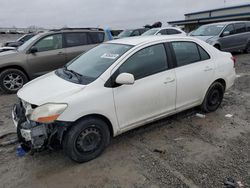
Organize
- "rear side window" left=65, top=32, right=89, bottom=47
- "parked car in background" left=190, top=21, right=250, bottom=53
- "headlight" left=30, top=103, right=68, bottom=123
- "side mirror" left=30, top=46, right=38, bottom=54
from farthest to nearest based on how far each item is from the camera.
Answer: "parked car in background" left=190, top=21, right=250, bottom=53
"rear side window" left=65, top=32, right=89, bottom=47
"side mirror" left=30, top=46, right=38, bottom=54
"headlight" left=30, top=103, right=68, bottom=123

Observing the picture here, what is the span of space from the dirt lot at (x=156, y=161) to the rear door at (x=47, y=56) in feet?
9.34

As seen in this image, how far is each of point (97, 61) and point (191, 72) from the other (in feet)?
5.58

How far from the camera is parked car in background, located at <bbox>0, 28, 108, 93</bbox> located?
6.55m

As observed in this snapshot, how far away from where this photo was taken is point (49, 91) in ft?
10.4

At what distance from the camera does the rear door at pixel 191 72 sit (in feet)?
13.1

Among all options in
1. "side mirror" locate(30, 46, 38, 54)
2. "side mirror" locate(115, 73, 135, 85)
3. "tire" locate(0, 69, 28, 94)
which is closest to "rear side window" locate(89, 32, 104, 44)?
"side mirror" locate(30, 46, 38, 54)

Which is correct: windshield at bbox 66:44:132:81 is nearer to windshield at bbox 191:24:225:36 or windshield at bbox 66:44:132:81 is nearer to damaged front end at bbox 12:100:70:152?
damaged front end at bbox 12:100:70:152

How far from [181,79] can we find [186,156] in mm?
1317

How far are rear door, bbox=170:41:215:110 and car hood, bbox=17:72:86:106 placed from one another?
70.5 inches

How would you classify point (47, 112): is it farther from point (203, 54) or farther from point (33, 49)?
point (33, 49)

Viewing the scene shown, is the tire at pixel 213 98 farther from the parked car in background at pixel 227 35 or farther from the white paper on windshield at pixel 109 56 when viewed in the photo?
the parked car in background at pixel 227 35

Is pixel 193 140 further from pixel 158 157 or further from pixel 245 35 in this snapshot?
pixel 245 35

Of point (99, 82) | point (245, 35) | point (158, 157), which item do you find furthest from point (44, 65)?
point (245, 35)

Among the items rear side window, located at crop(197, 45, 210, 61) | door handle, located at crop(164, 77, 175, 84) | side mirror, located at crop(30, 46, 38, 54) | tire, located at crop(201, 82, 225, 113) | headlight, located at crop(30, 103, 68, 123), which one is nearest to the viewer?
headlight, located at crop(30, 103, 68, 123)
